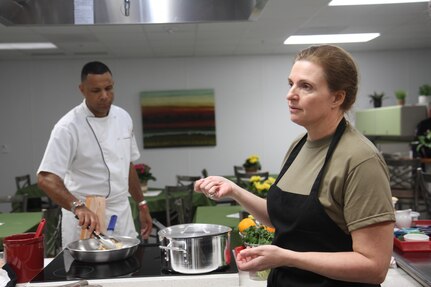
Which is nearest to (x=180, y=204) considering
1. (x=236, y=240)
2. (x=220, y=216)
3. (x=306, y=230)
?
(x=220, y=216)

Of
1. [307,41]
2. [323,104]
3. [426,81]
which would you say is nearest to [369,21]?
[307,41]

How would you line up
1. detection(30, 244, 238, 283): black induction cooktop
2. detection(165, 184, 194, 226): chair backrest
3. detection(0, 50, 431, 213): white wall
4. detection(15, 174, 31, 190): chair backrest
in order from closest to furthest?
detection(30, 244, 238, 283): black induction cooktop < detection(165, 184, 194, 226): chair backrest < detection(15, 174, 31, 190): chair backrest < detection(0, 50, 431, 213): white wall

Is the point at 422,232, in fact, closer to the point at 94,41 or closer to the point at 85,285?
the point at 85,285

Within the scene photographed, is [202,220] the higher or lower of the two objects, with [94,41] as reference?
lower

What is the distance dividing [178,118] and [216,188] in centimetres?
592

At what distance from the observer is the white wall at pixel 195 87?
7184 millimetres

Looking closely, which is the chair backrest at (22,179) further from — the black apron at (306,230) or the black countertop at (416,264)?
the black apron at (306,230)

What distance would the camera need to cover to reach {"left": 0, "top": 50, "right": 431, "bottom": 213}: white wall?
7.18 metres

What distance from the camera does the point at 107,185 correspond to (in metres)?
2.45

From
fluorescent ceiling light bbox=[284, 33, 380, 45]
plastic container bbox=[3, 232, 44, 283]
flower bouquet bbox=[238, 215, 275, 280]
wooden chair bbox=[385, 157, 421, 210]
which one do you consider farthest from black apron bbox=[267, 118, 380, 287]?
fluorescent ceiling light bbox=[284, 33, 380, 45]

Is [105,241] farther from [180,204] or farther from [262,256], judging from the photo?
[180,204]

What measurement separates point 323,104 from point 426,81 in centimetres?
704

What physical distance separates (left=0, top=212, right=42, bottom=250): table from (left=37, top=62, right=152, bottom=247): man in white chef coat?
0.59 m

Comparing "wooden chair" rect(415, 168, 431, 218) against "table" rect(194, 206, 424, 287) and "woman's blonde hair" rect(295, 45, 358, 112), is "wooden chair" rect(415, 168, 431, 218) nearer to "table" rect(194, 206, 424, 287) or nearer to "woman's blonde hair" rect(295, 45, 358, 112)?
"table" rect(194, 206, 424, 287)
